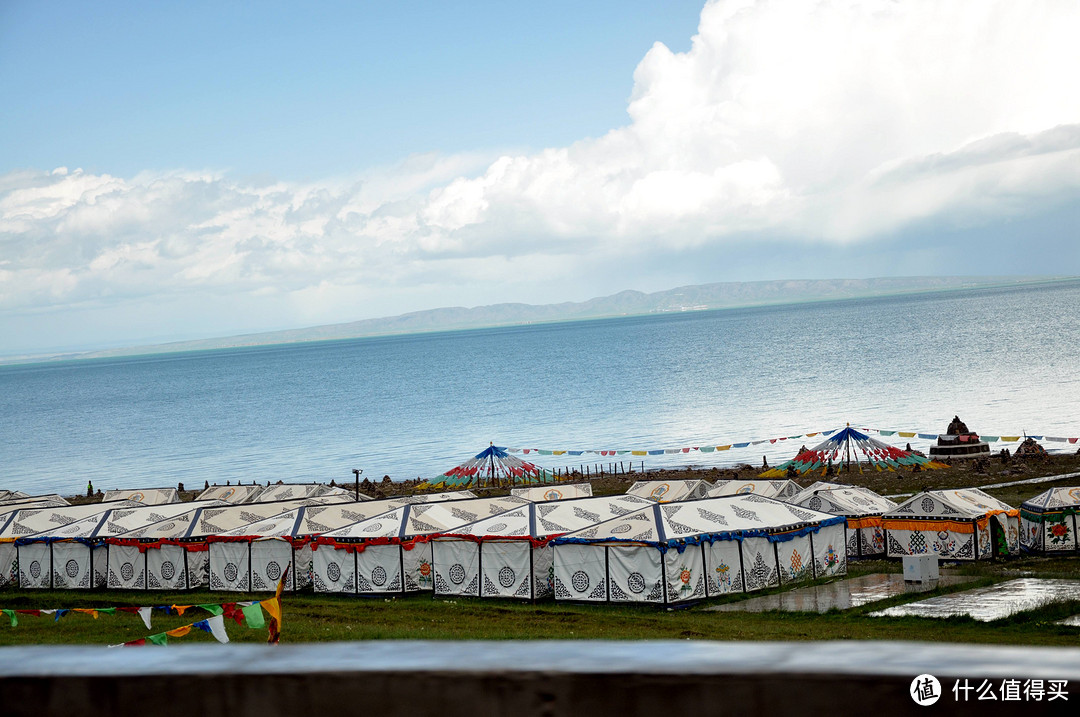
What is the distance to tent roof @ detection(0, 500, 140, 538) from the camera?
102 ft

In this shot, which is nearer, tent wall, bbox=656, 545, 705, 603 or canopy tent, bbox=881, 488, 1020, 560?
tent wall, bbox=656, 545, 705, 603

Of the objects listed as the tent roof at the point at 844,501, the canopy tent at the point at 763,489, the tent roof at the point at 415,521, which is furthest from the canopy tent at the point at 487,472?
the tent roof at the point at 844,501

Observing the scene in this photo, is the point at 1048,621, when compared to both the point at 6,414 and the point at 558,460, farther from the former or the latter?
the point at 6,414

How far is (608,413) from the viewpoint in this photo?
3930 inches

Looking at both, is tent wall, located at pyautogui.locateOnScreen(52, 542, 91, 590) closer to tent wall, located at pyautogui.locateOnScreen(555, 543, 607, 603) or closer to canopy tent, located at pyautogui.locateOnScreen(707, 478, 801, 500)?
tent wall, located at pyautogui.locateOnScreen(555, 543, 607, 603)

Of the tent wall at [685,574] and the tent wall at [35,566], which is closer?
the tent wall at [685,574]

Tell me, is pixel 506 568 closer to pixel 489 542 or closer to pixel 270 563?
pixel 489 542

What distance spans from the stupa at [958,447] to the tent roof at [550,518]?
28.9 m

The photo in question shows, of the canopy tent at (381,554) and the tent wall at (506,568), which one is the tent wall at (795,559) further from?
the canopy tent at (381,554)

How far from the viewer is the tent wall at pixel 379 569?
26078 mm

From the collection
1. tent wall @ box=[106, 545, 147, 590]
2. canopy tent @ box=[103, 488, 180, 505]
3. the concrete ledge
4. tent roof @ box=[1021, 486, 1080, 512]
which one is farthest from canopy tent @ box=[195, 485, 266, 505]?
the concrete ledge

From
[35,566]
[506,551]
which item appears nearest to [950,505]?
[506,551]

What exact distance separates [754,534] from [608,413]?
75718 millimetres

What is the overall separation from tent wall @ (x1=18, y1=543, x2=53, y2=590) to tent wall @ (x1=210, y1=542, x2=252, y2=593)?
6033 mm
